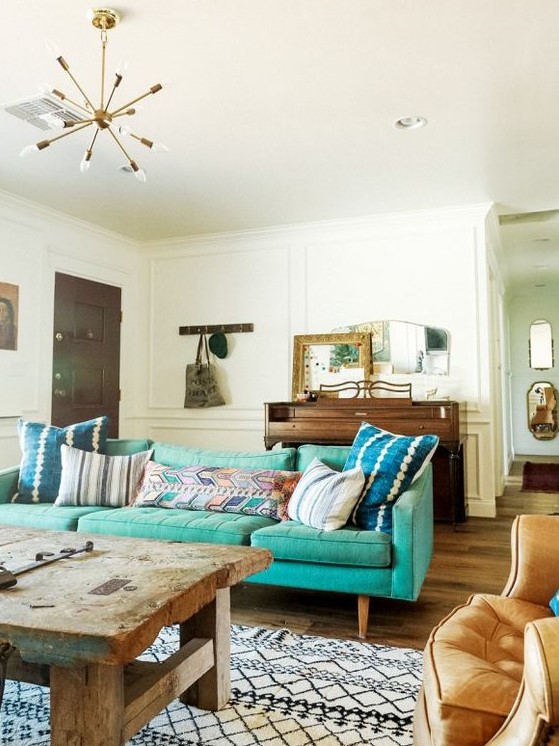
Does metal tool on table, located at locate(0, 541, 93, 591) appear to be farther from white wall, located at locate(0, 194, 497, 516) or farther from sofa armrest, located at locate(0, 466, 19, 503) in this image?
white wall, located at locate(0, 194, 497, 516)

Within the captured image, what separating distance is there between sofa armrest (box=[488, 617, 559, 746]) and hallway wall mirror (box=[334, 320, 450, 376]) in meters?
4.19

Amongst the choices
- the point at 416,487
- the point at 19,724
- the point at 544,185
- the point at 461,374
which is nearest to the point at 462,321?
the point at 461,374

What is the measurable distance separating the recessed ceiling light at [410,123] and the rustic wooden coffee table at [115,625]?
2597 mm

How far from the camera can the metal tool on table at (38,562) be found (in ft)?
5.37

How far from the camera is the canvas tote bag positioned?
18.8 ft

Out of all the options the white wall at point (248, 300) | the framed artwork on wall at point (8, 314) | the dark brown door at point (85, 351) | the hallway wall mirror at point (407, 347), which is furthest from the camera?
the dark brown door at point (85, 351)

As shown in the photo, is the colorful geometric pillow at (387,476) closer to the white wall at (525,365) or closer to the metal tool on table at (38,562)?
the metal tool on table at (38,562)

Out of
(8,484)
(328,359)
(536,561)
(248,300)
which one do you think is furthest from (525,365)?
(536,561)

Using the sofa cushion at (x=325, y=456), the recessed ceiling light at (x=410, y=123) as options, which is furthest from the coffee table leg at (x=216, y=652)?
the recessed ceiling light at (x=410, y=123)

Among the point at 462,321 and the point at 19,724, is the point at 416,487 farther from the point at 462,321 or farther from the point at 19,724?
the point at 462,321

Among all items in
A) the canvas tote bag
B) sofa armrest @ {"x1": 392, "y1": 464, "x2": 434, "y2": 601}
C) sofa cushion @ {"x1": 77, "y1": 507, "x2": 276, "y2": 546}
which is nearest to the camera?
sofa armrest @ {"x1": 392, "y1": 464, "x2": 434, "y2": 601}

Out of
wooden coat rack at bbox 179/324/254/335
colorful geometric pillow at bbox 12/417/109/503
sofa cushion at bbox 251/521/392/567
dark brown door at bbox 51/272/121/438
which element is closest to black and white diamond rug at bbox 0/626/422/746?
sofa cushion at bbox 251/521/392/567

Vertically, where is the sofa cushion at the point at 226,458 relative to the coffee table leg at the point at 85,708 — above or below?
above

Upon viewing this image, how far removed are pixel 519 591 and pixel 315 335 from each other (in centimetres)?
383
